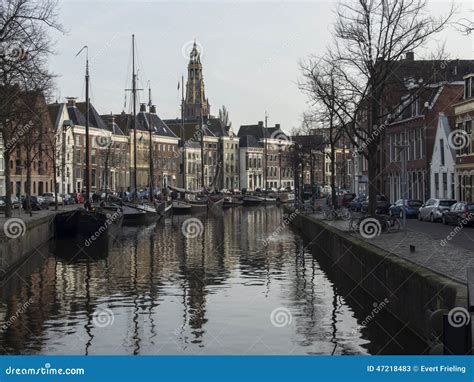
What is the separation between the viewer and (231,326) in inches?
692

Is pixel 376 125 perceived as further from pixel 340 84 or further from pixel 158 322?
pixel 158 322

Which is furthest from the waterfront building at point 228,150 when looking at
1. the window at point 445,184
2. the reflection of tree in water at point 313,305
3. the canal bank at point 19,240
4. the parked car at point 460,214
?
the reflection of tree in water at point 313,305

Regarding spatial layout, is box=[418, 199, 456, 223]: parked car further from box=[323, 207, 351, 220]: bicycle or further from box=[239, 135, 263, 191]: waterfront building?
box=[239, 135, 263, 191]: waterfront building

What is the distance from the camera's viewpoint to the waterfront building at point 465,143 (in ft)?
160

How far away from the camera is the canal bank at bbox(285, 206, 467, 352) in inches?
537

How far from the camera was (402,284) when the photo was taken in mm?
17266

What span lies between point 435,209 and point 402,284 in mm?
27194

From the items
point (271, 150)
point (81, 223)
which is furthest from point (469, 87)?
point (271, 150)

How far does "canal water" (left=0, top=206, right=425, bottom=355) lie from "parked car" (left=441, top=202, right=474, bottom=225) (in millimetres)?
8054

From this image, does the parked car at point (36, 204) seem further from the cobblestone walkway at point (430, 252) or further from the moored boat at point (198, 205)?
the cobblestone walkway at point (430, 252)

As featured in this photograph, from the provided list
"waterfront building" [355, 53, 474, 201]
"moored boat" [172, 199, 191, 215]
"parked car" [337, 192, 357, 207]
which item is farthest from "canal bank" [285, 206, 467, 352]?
"moored boat" [172, 199, 191, 215]

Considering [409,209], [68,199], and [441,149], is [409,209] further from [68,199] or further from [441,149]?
[68,199]

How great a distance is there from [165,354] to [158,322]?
3194mm

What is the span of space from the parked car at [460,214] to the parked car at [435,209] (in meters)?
1.57
